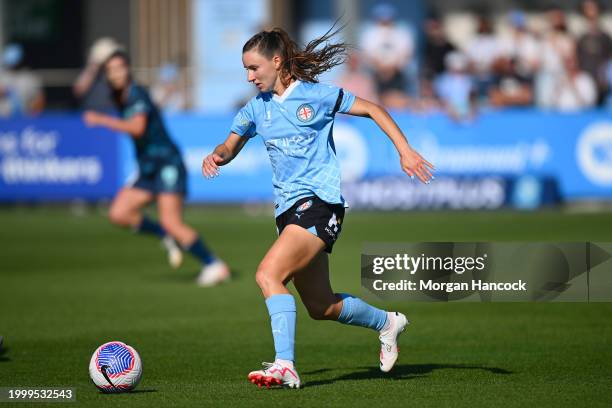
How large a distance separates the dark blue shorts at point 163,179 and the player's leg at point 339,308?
5.89m

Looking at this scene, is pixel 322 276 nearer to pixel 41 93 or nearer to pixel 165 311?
pixel 165 311

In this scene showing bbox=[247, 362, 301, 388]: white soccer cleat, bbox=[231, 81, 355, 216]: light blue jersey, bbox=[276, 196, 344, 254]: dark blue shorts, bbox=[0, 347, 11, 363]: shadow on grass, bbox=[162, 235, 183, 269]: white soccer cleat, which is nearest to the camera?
bbox=[247, 362, 301, 388]: white soccer cleat

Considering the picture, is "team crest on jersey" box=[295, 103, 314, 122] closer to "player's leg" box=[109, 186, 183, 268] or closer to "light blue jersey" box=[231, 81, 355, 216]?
"light blue jersey" box=[231, 81, 355, 216]

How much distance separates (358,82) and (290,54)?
15792 mm

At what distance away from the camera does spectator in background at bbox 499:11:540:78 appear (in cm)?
2367

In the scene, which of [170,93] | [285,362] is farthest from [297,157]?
[170,93]

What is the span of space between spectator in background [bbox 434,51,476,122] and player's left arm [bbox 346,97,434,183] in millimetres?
14391

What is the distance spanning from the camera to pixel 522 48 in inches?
952

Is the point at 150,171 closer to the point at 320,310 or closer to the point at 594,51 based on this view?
the point at 320,310


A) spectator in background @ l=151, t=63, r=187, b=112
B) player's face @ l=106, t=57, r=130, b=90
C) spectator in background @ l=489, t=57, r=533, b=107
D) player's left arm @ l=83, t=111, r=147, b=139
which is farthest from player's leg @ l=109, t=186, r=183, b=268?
spectator in background @ l=489, t=57, r=533, b=107

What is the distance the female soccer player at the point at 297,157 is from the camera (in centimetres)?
763

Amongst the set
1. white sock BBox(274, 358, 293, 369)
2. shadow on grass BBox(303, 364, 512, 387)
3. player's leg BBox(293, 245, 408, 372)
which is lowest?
shadow on grass BBox(303, 364, 512, 387)

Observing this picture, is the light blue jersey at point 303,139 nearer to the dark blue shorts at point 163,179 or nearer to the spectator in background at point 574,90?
the dark blue shorts at point 163,179

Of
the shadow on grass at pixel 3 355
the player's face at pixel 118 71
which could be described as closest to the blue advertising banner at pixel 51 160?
the player's face at pixel 118 71
